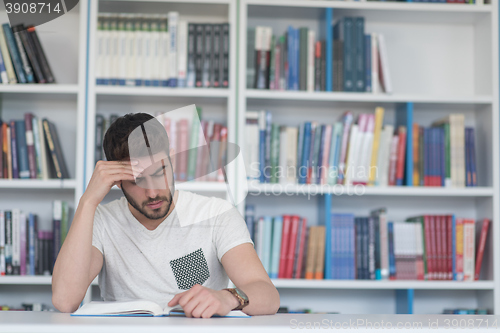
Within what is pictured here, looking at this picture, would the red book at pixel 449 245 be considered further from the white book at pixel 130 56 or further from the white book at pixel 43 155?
the white book at pixel 43 155

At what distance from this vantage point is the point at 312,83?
2293mm

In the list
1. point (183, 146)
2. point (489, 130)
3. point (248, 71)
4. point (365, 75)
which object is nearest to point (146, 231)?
point (183, 146)

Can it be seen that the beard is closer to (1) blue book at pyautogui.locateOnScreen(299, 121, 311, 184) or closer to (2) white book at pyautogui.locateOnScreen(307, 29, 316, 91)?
(1) blue book at pyautogui.locateOnScreen(299, 121, 311, 184)

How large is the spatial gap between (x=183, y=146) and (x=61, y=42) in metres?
0.82

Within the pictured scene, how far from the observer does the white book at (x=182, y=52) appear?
88.0 inches

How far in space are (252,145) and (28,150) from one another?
3.11ft

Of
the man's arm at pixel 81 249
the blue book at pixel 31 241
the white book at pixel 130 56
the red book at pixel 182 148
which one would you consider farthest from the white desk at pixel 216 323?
the white book at pixel 130 56

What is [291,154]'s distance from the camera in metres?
2.28

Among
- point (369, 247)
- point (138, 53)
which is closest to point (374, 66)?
point (369, 247)

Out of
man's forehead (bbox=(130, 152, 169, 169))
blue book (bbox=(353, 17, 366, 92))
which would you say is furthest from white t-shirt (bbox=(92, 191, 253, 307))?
blue book (bbox=(353, 17, 366, 92))

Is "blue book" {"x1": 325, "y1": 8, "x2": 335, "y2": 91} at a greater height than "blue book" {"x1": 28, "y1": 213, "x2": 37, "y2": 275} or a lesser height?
greater

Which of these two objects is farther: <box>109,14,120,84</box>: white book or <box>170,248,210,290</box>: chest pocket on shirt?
<box>109,14,120,84</box>: white book

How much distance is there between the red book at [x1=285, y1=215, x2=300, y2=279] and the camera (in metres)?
2.22

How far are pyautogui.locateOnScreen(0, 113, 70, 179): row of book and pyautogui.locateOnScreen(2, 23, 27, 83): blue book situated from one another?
0.17 m
